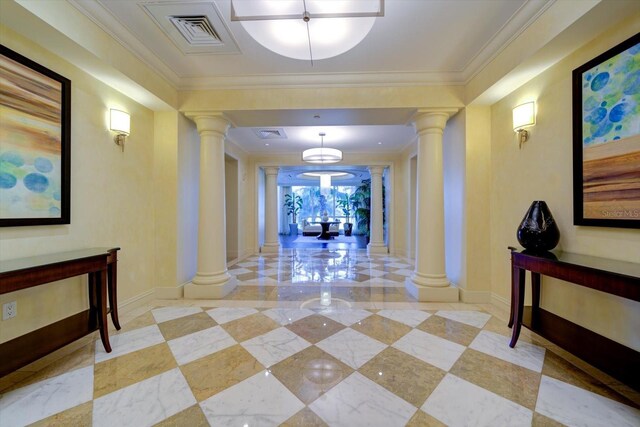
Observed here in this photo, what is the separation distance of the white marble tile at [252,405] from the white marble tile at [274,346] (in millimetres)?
243

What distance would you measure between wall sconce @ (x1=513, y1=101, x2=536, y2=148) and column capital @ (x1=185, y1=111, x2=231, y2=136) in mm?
3513

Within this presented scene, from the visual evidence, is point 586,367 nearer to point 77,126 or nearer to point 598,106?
point 598,106

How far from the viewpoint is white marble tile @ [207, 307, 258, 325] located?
8.64ft

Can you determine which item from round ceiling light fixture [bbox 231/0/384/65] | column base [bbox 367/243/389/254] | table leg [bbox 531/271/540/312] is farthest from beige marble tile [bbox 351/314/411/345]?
column base [bbox 367/243/389/254]

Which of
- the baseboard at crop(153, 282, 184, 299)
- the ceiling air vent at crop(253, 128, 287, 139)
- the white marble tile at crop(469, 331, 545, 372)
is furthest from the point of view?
the ceiling air vent at crop(253, 128, 287, 139)

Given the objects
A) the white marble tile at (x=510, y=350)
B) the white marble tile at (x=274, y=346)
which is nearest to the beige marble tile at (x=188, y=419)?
the white marble tile at (x=274, y=346)

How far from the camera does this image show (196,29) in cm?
231

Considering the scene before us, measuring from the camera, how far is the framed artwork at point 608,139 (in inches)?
64.1

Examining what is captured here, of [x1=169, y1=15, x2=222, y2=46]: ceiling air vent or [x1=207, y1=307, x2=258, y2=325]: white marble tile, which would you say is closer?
[x1=169, y1=15, x2=222, y2=46]: ceiling air vent

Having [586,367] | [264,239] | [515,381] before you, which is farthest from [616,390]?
[264,239]

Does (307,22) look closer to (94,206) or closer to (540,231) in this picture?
(540,231)

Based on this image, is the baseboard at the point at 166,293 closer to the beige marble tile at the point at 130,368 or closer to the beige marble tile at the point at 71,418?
the beige marble tile at the point at 130,368

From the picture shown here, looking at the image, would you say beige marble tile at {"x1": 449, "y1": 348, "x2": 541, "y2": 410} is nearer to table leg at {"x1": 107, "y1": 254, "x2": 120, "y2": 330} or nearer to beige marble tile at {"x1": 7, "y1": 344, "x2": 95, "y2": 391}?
beige marble tile at {"x1": 7, "y1": 344, "x2": 95, "y2": 391}

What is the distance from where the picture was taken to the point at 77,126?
228 cm
